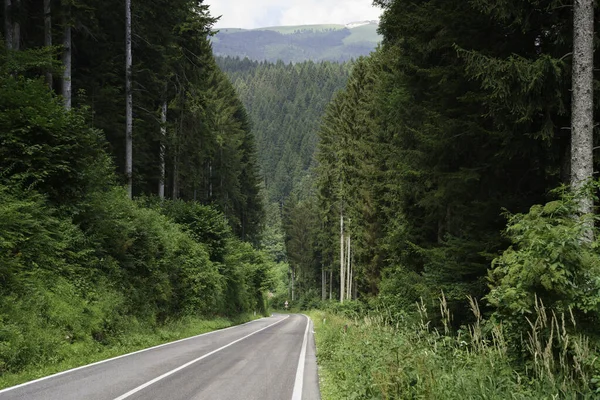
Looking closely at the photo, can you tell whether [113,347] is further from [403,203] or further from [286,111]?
[286,111]

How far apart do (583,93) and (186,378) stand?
8831mm

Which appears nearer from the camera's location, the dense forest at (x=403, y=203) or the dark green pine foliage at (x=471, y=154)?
the dense forest at (x=403, y=203)

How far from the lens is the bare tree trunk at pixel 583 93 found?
739cm

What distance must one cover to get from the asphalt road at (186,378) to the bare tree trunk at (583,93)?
5.96 meters

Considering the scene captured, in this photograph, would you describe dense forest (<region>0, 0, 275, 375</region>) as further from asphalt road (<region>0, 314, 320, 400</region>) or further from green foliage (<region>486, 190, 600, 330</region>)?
green foliage (<region>486, 190, 600, 330</region>)

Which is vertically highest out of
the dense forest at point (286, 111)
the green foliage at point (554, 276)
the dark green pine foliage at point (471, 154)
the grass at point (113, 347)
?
the dense forest at point (286, 111)

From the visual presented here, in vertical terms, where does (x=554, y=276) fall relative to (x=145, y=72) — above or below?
below

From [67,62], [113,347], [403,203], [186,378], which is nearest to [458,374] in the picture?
[186,378]

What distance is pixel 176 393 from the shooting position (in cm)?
728

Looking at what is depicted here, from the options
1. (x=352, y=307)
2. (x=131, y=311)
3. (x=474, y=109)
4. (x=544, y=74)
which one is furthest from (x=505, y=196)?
(x=352, y=307)

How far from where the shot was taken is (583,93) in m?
7.47

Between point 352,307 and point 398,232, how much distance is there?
12.8m

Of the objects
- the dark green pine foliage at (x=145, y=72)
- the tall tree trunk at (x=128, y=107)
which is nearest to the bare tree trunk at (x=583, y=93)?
the dark green pine foliage at (x=145, y=72)

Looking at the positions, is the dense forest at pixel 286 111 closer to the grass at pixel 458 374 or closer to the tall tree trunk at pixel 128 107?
the tall tree trunk at pixel 128 107
